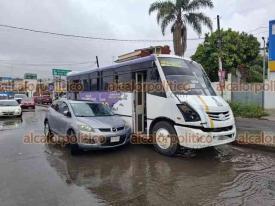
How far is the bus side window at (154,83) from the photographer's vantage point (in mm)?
8643

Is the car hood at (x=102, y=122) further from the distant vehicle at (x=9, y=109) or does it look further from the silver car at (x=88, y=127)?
the distant vehicle at (x=9, y=109)

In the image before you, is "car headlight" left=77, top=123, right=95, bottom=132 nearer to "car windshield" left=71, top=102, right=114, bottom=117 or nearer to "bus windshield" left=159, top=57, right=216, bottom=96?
"car windshield" left=71, top=102, right=114, bottom=117

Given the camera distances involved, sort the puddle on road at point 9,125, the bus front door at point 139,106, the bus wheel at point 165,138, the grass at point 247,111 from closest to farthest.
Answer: the bus wheel at point 165,138 → the bus front door at point 139,106 → the puddle on road at point 9,125 → the grass at point 247,111

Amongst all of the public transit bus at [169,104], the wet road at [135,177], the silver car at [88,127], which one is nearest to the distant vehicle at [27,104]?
the public transit bus at [169,104]

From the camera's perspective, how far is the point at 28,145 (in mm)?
9891

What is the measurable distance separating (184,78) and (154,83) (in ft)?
2.96

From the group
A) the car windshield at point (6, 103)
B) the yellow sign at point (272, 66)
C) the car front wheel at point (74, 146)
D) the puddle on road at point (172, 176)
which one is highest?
the yellow sign at point (272, 66)

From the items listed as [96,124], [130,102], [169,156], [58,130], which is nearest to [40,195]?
[96,124]

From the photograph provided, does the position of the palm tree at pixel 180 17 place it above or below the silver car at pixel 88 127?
above

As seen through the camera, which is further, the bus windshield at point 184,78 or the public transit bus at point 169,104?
the bus windshield at point 184,78

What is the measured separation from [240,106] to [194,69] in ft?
37.4

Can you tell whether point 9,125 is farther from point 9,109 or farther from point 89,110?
point 89,110

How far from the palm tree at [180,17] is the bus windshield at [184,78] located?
53.6 ft

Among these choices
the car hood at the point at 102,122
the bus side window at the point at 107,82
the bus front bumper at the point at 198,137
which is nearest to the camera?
the bus front bumper at the point at 198,137
